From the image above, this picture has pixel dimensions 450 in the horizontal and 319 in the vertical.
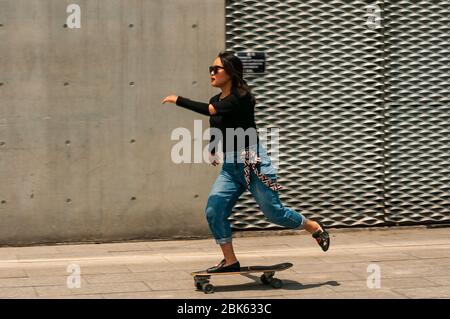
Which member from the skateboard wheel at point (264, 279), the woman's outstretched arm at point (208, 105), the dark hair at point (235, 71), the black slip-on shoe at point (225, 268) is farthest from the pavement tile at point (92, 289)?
the dark hair at point (235, 71)

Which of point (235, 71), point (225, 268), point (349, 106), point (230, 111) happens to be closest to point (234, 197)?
point (225, 268)

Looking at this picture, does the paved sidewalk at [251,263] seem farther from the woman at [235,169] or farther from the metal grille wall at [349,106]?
the woman at [235,169]

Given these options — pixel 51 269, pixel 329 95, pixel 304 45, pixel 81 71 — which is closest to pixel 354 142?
pixel 329 95

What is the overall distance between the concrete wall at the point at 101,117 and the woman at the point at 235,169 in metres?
2.46

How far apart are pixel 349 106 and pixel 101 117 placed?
2878 mm

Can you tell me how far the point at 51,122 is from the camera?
9766 millimetres

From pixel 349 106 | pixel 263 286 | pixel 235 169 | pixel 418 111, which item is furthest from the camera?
pixel 418 111

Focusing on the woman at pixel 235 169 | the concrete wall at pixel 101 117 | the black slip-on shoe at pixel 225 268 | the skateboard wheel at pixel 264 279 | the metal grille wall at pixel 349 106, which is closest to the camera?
the woman at pixel 235 169

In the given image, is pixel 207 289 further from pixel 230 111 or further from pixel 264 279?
pixel 230 111

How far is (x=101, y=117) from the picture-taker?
9.89 metres

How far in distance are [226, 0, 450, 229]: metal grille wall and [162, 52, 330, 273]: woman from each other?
2.68 m

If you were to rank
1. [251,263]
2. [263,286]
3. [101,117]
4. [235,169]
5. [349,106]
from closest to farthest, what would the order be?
1. [235,169]
2. [263,286]
3. [251,263]
4. [101,117]
5. [349,106]

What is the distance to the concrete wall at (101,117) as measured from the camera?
9.69m
